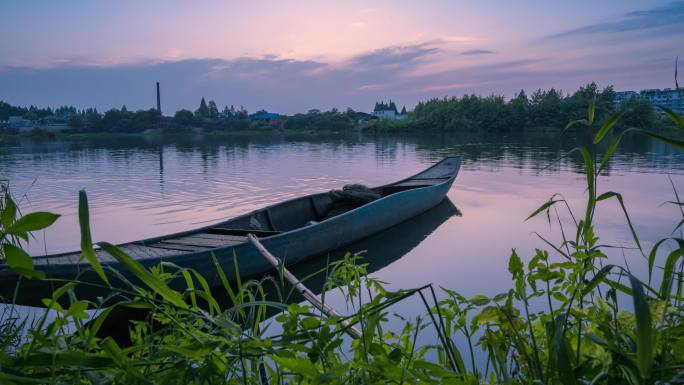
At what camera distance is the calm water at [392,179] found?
8.41m

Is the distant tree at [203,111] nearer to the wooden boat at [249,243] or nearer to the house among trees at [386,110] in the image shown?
the house among trees at [386,110]

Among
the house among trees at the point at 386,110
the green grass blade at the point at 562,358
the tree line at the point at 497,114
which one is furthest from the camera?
the house among trees at the point at 386,110

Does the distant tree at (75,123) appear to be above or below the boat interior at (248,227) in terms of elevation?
above

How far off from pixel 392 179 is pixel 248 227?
11.7 m

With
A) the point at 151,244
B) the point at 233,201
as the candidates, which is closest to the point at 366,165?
the point at 233,201

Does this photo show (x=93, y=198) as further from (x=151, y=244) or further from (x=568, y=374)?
(x=568, y=374)

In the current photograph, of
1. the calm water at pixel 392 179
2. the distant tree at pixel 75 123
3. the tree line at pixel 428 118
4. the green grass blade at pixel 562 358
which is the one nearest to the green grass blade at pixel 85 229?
the green grass blade at pixel 562 358

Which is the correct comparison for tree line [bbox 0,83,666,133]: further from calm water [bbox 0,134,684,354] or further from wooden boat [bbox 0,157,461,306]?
wooden boat [bbox 0,157,461,306]

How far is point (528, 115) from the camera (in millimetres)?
64062

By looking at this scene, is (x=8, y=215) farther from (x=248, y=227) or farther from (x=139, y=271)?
(x=248, y=227)

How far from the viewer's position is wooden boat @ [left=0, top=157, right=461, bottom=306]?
16.6 feet

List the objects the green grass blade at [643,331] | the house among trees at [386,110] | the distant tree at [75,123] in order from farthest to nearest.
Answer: the house among trees at [386,110] < the distant tree at [75,123] < the green grass blade at [643,331]

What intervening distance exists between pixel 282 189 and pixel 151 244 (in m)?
9.69

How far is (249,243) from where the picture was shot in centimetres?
611
